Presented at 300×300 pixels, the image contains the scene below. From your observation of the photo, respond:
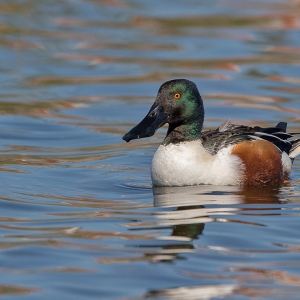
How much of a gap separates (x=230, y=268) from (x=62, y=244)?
1146mm

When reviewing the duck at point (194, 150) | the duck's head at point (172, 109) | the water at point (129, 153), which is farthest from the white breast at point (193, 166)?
the duck's head at point (172, 109)

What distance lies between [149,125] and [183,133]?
1.18 ft

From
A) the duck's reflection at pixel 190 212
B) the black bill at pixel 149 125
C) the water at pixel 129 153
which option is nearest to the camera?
the water at pixel 129 153

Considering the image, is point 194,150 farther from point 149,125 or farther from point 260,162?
point 260,162

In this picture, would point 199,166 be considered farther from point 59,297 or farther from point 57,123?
point 57,123

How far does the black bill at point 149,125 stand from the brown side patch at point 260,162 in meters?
0.69

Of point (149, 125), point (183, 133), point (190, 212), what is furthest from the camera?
point (183, 133)

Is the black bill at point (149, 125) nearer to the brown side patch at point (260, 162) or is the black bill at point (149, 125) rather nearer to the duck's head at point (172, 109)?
the duck's head at point (172, 109)

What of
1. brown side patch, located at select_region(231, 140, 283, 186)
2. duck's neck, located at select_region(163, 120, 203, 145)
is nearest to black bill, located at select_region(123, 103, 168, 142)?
duck's neck, located at select_region(163, 120, 203, 145)

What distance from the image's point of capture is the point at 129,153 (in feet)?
31.2

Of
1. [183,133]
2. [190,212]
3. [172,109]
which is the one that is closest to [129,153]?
[183,133]

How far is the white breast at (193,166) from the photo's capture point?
7832mm

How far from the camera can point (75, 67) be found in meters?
14.3

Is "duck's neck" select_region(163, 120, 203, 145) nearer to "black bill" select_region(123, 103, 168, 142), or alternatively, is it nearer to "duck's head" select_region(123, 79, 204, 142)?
"duck's head" select_region(123, 79, 204, 142)
